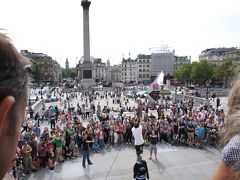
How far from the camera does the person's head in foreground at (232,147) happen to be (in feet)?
5.14

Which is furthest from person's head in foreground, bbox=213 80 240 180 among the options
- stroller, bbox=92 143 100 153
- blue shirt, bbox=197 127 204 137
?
blue shirt, bbox=197 127 204 137

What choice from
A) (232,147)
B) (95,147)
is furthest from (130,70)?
(232,147)

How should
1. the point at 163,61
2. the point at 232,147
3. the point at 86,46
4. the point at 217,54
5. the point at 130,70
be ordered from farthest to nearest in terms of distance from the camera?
the point at 130,70 < the point at 217,54 < the point at 163,61 < the point at 86,46 < the point at 232,147

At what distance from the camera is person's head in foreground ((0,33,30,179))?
866 millimetres

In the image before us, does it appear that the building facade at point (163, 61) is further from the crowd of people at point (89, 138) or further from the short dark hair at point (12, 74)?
the short dark hair at point (12, 74)

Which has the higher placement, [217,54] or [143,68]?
[217,54]

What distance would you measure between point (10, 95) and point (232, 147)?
116 centimetres

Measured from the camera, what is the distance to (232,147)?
5.19ft

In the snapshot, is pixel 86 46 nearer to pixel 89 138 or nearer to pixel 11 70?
pixel 89 138

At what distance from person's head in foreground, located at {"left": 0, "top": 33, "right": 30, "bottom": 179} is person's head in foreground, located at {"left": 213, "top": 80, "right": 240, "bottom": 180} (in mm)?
1078

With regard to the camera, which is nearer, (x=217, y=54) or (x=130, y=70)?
(x=217, y=54)

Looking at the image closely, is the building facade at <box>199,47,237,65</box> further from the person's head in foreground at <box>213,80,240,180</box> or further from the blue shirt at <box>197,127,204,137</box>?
the person's head in foreground at <box>213,80,240,180</box>

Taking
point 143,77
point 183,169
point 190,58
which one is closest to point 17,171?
point 183,169

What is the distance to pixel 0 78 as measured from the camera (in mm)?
857
